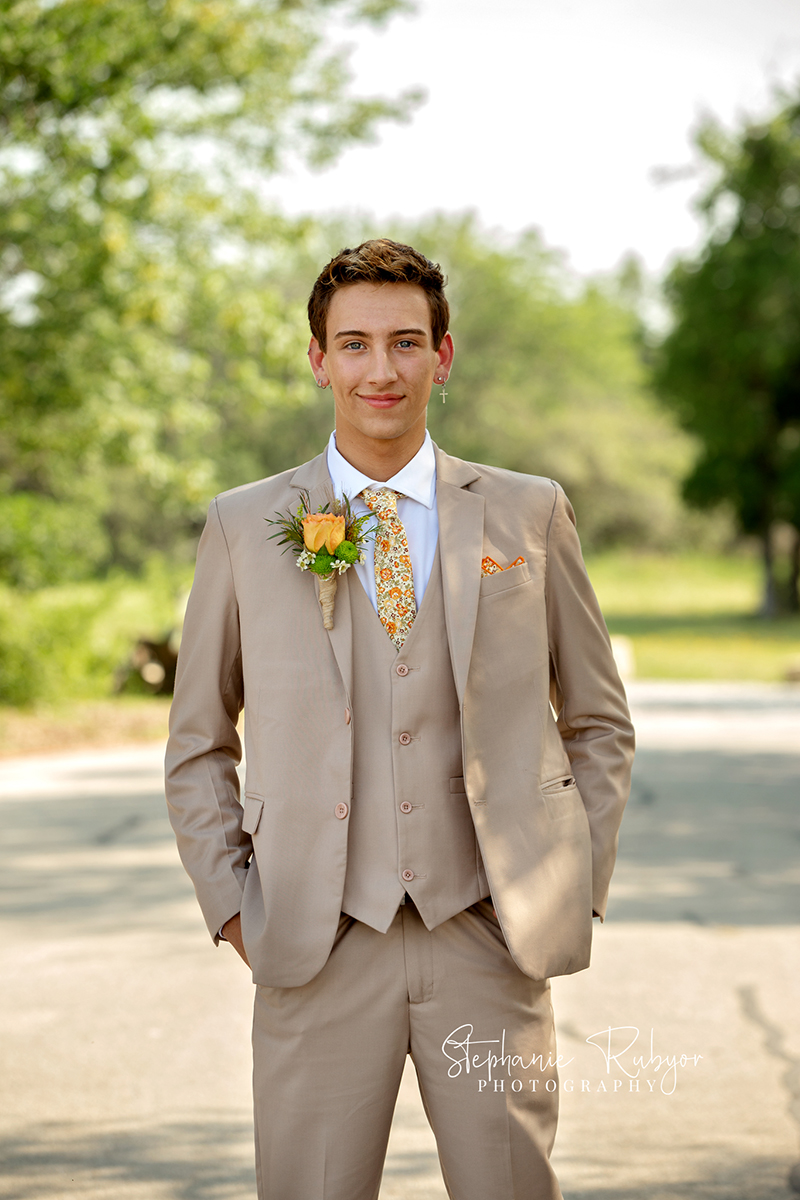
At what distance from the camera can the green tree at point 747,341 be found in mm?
34125

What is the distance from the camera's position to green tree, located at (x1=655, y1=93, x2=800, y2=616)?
34125 mm

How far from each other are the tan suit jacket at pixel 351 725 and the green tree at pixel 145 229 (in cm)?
1143

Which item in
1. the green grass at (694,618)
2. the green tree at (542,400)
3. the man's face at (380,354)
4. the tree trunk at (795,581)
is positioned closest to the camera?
the man's face at (380,354)

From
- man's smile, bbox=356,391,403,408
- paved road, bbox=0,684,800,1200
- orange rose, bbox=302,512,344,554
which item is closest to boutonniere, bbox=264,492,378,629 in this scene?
orange rose, bbox=302,512,344,554

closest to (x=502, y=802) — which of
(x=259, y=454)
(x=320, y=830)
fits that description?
(x=320, y=830)

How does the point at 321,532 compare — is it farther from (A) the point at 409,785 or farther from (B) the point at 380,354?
(A) the point at 409,785

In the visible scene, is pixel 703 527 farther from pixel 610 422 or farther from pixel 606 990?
pixel 606 990

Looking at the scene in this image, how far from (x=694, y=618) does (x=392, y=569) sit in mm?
37709

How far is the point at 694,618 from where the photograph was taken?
39.2 meters

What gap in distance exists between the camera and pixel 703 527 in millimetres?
57250

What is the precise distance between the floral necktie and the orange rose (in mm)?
129

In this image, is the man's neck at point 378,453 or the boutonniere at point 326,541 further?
the man's neck at point 378,453

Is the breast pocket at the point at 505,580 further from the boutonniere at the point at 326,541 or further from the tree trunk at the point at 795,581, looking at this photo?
the tree trunk at the point at 795,581

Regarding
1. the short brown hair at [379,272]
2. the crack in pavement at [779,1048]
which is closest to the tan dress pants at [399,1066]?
the short brown hair at [379,272]
